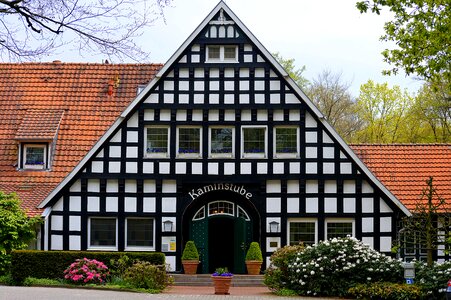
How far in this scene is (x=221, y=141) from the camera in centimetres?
3044

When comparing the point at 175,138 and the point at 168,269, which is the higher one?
the point at 175,138

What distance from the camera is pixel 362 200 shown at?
98.3ft

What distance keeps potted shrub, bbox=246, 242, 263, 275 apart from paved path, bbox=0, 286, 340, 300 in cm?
238

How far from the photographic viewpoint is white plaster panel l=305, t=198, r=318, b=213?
30.1 m

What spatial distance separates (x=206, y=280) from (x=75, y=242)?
4.84m

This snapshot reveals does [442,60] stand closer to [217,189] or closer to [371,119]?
[217,189]

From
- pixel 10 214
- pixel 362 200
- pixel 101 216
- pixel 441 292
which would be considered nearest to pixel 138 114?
pixel 101 216

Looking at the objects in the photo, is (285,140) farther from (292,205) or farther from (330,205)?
(330,205)

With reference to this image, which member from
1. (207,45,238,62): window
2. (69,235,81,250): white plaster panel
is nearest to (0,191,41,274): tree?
(69,235,81,250): white plaster panel

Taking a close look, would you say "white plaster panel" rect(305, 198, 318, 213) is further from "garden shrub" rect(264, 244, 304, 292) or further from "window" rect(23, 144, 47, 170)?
"window" rect(23, 144, 47, 170)

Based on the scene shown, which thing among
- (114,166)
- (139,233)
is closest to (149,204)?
(139,233)

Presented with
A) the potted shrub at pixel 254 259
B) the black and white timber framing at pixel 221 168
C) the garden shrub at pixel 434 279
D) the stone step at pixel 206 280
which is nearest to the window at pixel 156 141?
the black and white timber framing at pixel 221 168

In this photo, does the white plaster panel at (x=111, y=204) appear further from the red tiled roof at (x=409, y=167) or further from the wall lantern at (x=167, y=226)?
the red tiled roof at (x=409, y=167)

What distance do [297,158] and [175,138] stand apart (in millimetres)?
4383
